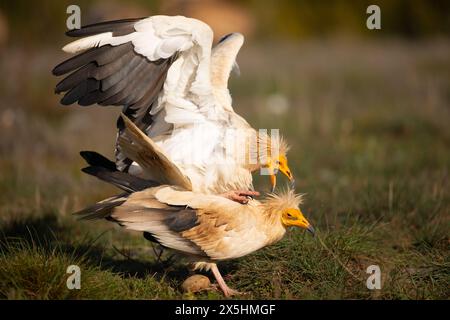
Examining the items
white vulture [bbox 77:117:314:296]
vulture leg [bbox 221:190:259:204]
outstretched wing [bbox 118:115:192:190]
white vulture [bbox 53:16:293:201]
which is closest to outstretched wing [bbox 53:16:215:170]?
white vulture [bbox 53:16:293:201]

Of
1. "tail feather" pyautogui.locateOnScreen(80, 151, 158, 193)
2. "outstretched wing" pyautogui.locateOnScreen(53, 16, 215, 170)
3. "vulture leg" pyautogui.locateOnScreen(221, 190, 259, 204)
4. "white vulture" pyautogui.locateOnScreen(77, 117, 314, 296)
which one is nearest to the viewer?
"white vulture" pyautogui.locateOnScreen(77, 117, 314, 296)

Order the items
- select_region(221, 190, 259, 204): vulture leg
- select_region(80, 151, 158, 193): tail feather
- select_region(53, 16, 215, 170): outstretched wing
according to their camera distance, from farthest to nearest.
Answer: select_region(221, 190, 259, 204): vulture leg < select_region(80, 151, 158, 193): tail feather < select_region(53, 16, 215, 170): outstretched wing

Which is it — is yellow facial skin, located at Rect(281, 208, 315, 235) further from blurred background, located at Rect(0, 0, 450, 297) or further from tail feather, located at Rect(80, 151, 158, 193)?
tail feather, located at Rect(80, 151, 158, 193)

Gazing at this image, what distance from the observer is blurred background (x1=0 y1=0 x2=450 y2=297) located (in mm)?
6211

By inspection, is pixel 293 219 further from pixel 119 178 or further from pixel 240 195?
pixel 119 178

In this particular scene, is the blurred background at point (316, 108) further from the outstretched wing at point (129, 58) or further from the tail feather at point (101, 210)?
the outstretched wing at point (129, 58)

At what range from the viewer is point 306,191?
664 centimetres

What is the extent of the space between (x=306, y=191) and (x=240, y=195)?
70.2 inches

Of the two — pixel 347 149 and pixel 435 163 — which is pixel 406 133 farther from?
pixel 435 163

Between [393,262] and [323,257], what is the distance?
549mm

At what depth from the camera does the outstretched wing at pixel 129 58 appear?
4.61m

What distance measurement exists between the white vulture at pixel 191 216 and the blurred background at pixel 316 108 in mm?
925

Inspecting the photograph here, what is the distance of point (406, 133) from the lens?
9.72 m
